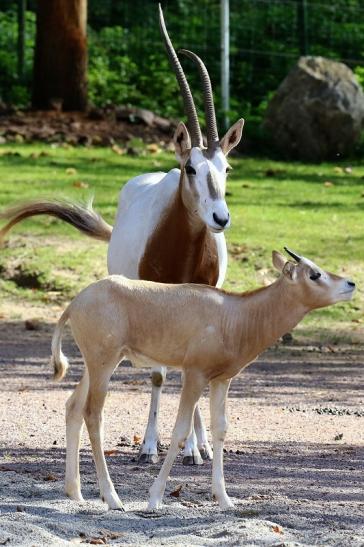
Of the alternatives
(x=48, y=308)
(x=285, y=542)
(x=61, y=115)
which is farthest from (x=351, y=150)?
(x=285, y=542)

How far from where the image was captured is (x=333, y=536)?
557cm

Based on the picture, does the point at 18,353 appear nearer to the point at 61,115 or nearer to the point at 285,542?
the point at 285,542

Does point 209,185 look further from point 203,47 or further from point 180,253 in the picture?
point 203,47

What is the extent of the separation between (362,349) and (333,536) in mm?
5787

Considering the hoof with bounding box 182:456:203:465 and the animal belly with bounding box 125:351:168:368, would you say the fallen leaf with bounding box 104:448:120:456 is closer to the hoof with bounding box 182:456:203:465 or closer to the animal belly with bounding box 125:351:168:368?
the hoof with bounding box 182:456:203:465

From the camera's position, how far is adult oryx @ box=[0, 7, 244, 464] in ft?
24.9

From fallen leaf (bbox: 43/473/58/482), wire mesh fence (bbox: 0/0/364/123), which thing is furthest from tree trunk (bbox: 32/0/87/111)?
fallen leaf (bbox: 43/473/58/482)

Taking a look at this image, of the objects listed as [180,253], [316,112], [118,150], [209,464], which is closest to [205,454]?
[209,464]

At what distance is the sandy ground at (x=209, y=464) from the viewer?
5684mm

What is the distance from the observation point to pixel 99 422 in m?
6.26

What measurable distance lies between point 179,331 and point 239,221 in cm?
789

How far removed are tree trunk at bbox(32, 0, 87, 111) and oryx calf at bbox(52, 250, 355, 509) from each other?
469 inches

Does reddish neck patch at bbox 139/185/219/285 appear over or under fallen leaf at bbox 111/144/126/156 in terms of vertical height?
over

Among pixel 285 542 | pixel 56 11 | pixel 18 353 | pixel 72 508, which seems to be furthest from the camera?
pixel 56 11
